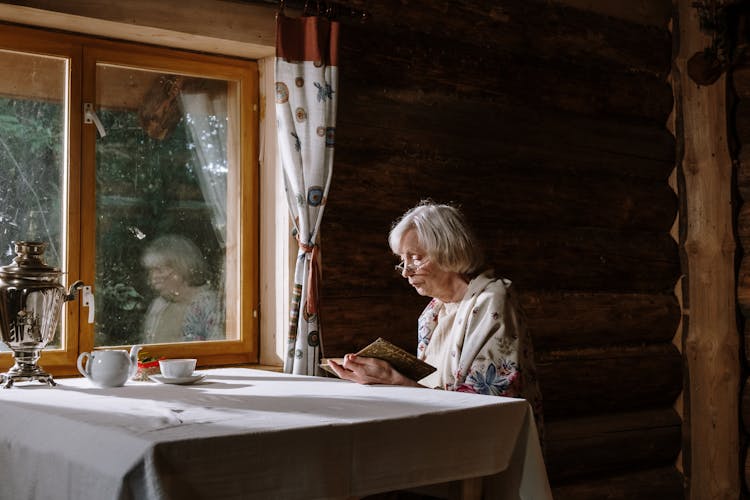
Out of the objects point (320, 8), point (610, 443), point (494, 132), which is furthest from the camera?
point (610, 443)

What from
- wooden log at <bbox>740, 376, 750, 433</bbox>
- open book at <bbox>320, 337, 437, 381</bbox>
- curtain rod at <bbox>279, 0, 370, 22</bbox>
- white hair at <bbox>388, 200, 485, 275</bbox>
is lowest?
wooden log at <bbox>740, 376, 750, 433</bbox>

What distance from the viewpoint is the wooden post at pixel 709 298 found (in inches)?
187

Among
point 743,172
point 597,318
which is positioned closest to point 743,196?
point 743,172

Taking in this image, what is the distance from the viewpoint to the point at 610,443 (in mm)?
4633

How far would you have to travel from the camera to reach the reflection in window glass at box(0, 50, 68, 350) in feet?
11.2

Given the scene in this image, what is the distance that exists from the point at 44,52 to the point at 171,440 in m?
2.17

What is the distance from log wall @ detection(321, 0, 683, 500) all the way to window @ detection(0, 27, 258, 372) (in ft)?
1.46

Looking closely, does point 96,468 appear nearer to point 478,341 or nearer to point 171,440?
point 171,440

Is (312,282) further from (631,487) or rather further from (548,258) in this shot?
(631,487)

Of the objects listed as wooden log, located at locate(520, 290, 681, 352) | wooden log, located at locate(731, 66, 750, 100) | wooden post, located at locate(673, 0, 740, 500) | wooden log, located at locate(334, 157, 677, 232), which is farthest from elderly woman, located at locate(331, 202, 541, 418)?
wooden log, located at locate(731, 66, 750, 100)

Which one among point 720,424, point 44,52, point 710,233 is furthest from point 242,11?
point 720,424

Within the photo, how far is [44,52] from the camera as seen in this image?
349 cm

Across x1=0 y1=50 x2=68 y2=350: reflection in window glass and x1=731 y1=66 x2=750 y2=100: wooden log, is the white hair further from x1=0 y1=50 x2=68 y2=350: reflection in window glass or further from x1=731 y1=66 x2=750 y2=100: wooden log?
x1=731 y1=66 x2=750 y2=100: wooden log

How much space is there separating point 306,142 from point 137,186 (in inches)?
27.6
